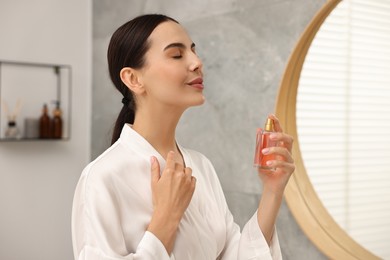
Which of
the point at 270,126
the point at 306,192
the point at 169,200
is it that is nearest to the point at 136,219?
the point at 169,200

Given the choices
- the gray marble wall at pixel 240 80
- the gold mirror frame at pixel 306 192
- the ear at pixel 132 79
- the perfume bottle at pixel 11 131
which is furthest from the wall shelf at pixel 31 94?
the ear at pixel 132 79

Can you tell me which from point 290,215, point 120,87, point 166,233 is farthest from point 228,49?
point 166,233

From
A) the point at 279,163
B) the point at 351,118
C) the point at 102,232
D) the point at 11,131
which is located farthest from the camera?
the point at 11,131

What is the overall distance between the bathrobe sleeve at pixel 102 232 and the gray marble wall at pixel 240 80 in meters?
0.84

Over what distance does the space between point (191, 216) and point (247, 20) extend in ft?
3.27

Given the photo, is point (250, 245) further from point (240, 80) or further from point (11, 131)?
point (11, 131)

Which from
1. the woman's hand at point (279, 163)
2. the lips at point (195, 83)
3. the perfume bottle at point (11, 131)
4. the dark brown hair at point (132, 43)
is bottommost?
the woman's hand at point (279, 163)

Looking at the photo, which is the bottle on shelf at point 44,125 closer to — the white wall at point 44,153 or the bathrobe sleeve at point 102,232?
the white wall at point 44,153

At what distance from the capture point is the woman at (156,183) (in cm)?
102

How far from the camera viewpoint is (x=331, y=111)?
1.61 m

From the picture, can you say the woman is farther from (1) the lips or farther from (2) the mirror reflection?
(2) the mirror reflection

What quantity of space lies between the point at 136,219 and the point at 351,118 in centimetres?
82

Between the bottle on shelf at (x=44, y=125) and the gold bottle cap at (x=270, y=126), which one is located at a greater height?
the bottle on shelf at (x=44, y=125)

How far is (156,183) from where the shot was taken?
1.07 meters
